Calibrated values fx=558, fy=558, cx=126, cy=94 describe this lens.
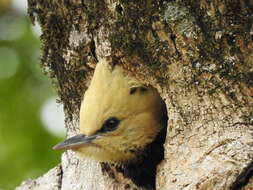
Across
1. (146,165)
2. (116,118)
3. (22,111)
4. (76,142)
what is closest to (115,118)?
(116,118)

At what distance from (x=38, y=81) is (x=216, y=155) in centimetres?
374

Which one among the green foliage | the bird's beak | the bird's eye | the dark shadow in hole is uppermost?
the green foliage

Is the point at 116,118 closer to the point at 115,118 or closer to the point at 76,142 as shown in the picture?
the point at 115,118

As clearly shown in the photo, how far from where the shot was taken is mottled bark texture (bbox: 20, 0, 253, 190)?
10.2ft

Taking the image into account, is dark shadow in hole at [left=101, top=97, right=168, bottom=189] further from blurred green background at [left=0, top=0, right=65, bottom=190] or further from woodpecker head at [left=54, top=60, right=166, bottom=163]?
blurred green background at [left=0, top=0, right=65, bottom=190]

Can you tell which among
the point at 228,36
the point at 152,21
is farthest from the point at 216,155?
the point at 152,21

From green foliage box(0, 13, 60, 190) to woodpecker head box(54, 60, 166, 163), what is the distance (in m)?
2.41

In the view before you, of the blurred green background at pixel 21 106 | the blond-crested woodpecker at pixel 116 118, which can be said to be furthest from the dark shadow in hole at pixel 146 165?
the blurred green background at pixel 21 106

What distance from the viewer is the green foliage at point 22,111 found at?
5957 mm

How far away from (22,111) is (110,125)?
2872 millimetres

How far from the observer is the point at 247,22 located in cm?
316

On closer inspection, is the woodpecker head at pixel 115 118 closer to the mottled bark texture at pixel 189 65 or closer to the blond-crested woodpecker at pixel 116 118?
the blond-crested woodpecker at pixel 116 118

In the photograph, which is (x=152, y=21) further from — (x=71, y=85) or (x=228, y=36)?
(x=71, y=85)

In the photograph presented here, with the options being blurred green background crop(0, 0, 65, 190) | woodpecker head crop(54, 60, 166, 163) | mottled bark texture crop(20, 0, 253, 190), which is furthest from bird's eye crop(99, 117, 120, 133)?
blurred green background crop(0, 0, 65, 190)
